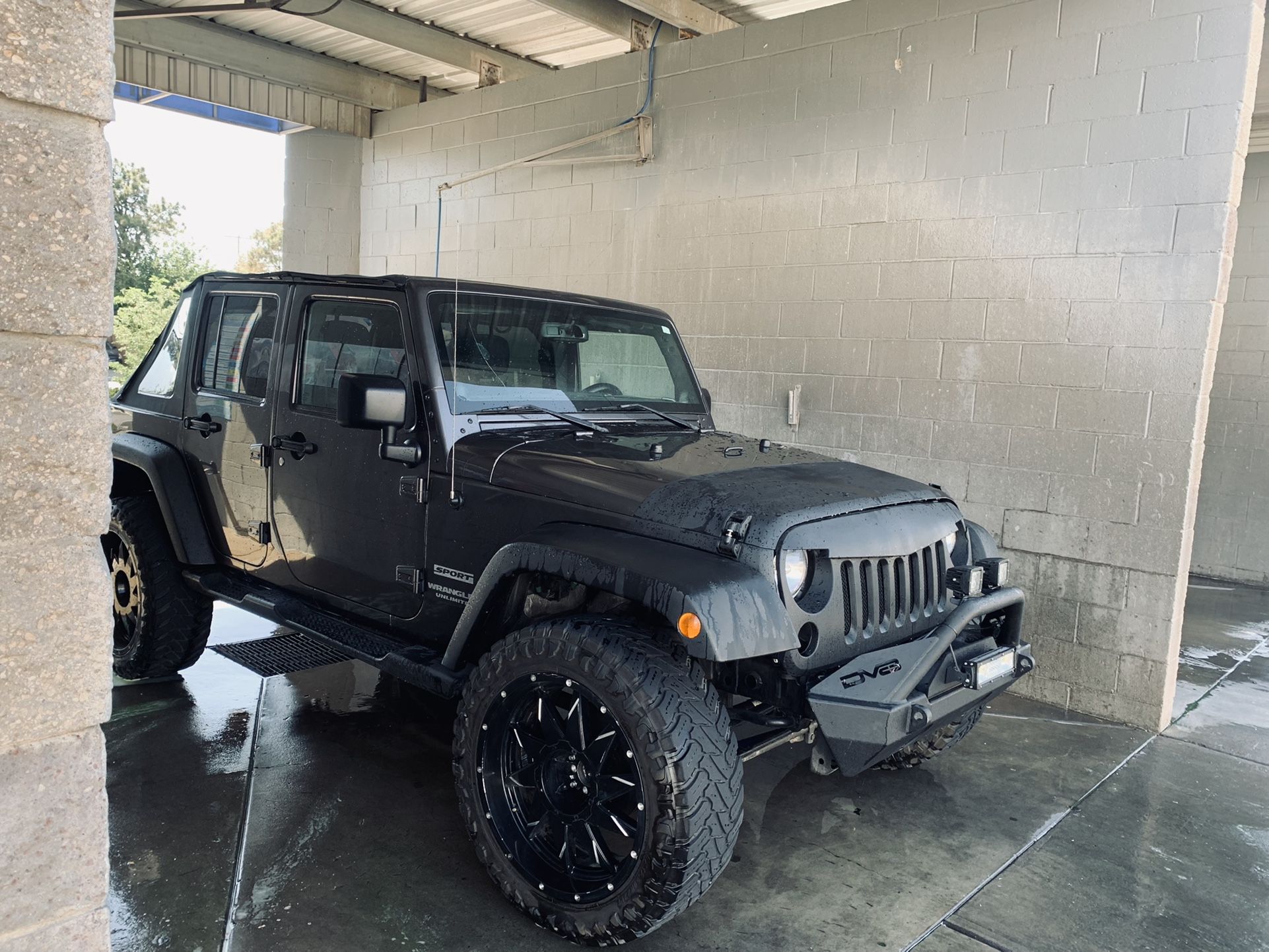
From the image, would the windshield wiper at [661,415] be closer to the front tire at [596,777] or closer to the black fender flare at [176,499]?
the front tire at [596,777]

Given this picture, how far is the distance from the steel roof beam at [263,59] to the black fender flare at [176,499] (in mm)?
4764

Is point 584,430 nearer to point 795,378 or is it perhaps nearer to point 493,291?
point 493,291

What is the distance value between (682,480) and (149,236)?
14.0 meters

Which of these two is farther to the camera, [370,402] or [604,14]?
[604,14]

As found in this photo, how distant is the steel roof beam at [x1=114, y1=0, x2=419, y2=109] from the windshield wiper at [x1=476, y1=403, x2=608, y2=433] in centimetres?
595

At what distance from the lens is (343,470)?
11.1ft

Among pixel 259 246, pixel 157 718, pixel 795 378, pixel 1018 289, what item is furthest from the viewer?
pixel 259 246

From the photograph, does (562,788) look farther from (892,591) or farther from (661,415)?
(661,415)

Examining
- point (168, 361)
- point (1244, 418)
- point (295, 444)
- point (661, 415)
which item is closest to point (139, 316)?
point (168, 361)

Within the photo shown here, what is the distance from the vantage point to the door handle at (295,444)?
11.5ft

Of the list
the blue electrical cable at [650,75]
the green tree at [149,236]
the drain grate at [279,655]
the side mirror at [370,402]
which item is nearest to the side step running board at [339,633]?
the drain grate at [279,655]

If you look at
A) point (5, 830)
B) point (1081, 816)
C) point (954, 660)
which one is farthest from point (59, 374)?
point (1081, 816)

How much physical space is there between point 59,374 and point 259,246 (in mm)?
16381

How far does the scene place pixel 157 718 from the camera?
3.90 m
